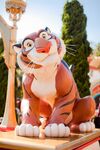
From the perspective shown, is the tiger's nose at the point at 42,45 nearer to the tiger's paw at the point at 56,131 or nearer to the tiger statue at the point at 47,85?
the tiger statue at the point at 47,85

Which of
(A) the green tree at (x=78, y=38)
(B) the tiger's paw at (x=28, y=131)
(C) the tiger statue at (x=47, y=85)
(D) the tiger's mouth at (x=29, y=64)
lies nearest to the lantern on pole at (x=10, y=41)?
(C) the tiger statue at (x=47, y=85)

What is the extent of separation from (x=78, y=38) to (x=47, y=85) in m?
6.55

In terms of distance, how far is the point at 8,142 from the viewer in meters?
1.27

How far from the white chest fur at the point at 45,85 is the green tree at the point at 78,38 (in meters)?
6.30

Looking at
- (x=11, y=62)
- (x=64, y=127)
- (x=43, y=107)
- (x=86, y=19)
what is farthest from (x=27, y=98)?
(x=86, y=19)

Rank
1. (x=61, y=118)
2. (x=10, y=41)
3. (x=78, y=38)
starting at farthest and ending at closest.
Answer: (x=78, y=38), (x=10, y=41), (x=61, y=118)

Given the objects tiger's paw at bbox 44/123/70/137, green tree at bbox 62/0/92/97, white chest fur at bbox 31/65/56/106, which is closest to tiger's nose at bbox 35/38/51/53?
white chest fur at bbox 31/65/56/106

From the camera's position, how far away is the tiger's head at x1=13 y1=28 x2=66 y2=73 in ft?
5.56

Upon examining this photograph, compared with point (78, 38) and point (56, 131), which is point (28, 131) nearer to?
point (56, 131)

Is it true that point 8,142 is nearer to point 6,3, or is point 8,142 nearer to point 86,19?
point 6,3

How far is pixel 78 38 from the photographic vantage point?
8188 millimetres

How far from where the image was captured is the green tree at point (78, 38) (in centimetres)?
812

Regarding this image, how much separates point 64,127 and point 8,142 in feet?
1.31

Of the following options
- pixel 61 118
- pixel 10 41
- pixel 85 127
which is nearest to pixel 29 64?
pixel 61 118
